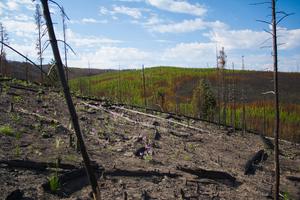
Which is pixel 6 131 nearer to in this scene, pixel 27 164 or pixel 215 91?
pixel 27 164

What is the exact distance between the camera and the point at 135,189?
A: 9891 mm

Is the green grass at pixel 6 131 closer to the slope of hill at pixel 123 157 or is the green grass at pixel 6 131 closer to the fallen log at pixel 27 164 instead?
the slope of hill at pixel 123 157

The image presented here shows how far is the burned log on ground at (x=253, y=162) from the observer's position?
48.2 ft

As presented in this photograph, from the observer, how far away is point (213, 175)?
40.4ft

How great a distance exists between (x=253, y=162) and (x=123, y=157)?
653cm

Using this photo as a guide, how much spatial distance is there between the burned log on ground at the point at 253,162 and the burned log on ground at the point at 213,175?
1946mm

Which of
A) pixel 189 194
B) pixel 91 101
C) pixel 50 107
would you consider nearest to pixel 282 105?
pixel 91 101

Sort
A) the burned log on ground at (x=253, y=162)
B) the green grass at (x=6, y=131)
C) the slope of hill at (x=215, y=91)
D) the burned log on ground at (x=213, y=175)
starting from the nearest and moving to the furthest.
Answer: the green grass at (x=6, y=131) < the burned log on ground at (x=213, y=175) < the burned log on ground at (x=253, y=162) < the slope of hill at (x=215, y=91)

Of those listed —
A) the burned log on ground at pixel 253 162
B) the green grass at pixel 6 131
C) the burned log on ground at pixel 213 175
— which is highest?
the green grass at pixel 6 131

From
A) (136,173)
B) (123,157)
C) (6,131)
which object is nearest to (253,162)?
(123,157)

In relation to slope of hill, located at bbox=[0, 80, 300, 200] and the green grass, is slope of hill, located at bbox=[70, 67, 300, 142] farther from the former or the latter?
the green grass

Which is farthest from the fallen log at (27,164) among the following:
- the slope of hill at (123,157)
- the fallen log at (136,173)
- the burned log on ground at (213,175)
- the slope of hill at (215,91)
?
the slope of hill at (215,91)

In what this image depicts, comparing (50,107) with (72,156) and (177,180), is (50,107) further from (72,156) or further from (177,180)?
(177,180)

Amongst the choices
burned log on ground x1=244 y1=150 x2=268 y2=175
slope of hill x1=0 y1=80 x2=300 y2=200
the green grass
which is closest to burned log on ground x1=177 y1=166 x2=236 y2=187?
slope of hill x1=0 y1=80 x2=300 y2=200
